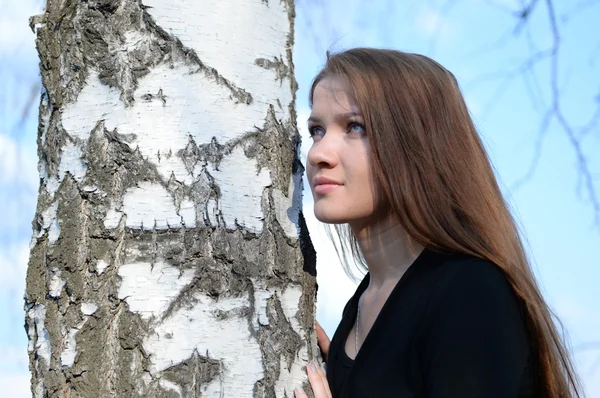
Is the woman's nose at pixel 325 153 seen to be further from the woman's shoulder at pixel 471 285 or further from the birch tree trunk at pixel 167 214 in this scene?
Answer: the woman's shoulder at pixel 471 285

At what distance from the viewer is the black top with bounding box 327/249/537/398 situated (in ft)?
4.84

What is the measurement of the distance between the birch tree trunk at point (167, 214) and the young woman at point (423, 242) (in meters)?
0.14

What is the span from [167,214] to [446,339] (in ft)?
2.06

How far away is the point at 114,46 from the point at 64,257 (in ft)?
1.58

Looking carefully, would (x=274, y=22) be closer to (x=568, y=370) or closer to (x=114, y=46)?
(x=114, y=46)

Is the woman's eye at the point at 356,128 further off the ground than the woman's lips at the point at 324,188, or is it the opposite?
the woman's eye at the point at 356,128

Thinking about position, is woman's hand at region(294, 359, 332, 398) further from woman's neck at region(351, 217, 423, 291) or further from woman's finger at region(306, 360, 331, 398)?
woman's neck at region(351, 217, 423, 291)

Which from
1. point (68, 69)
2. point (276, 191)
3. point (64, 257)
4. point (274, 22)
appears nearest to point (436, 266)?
point (276, 191)

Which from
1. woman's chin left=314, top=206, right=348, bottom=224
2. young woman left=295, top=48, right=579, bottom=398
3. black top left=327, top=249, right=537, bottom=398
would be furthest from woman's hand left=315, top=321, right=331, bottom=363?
woman's chin left=314, top=206, right=348, bottom=224

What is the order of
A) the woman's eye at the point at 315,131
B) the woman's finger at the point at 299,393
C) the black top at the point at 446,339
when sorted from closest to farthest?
the black top at the point at 446,339
the woman's finger at the point at 299,393
the woman's eye at the point at 315,131

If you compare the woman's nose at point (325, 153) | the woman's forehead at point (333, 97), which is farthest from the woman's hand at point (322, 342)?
the woman's forehead at point (333, 97)

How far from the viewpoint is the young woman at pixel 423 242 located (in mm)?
1512

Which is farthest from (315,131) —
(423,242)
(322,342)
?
(322,342)

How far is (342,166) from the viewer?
1.73 m
